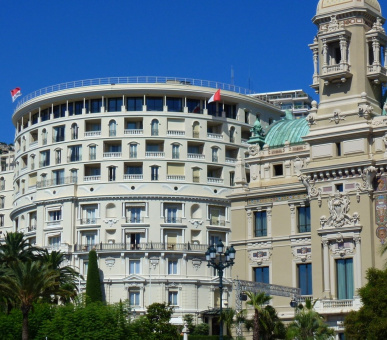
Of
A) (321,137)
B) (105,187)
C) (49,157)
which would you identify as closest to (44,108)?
(49,157)

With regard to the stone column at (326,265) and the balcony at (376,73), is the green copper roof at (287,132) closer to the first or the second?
the balcony at (376,73)

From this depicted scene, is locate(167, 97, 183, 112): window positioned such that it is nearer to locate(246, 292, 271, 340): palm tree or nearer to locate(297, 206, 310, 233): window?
locate(297, 206, 310, 233): window

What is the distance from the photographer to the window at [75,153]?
121 meters

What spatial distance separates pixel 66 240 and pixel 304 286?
133 feet

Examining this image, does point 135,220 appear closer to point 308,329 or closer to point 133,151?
point 133,151

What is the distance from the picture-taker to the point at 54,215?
121188 millimetres

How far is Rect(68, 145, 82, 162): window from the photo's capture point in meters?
121

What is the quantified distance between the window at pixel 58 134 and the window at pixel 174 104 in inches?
505

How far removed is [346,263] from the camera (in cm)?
8081

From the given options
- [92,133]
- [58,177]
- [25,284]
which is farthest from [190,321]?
[25,284]

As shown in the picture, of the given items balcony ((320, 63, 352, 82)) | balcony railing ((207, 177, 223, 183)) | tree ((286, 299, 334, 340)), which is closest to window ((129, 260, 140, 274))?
balcony railing ((207, 177, 223, 183))

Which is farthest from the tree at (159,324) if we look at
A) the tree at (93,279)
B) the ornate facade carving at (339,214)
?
the tree at (93,279)

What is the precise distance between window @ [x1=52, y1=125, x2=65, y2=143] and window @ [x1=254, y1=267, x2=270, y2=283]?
1613 inches

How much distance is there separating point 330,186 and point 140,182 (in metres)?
39.4
